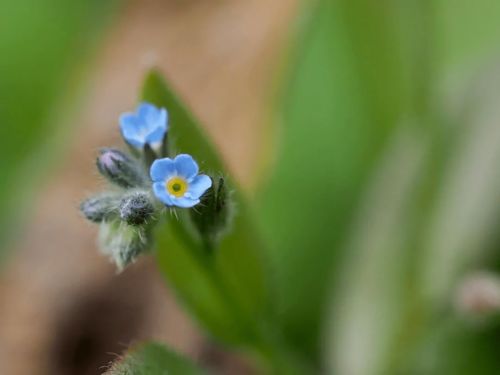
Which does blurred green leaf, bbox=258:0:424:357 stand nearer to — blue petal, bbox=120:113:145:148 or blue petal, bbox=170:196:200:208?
blue petal, bbox=120:113:145:148

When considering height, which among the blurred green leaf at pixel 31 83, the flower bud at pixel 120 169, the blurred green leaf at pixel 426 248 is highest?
the blurred green leaf at pixel 31 83

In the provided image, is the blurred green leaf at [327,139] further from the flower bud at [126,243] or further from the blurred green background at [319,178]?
the flower bud at [126,243]

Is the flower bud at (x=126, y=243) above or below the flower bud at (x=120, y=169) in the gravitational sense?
below

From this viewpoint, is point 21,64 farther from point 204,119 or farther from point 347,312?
point 347,312

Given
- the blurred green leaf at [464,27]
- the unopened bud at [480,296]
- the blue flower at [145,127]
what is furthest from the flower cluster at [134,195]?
the blurred green leaf at [464,27]

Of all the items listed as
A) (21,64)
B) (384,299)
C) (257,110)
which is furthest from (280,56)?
(384,299)

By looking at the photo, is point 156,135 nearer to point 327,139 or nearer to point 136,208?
point 136,208
